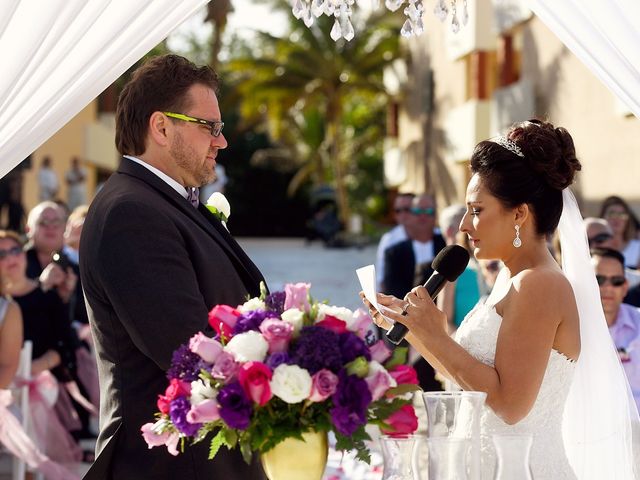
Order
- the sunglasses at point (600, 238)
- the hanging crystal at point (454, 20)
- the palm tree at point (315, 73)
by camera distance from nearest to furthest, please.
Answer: the hanging crystal at point (454, 20) → the sunglasses at point (600, 238) → the palm tree at point (315, 73)

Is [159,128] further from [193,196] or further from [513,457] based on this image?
[513,457]

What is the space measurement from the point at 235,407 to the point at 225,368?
9 centimetres

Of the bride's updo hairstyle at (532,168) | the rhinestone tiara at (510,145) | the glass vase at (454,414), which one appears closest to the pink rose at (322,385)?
the glass vase at (454,414)

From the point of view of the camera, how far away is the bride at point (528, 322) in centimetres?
340

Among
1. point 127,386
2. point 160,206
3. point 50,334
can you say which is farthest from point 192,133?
point 50,334

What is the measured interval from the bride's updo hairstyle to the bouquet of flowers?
1192 mm

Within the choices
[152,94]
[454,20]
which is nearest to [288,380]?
[152,94]

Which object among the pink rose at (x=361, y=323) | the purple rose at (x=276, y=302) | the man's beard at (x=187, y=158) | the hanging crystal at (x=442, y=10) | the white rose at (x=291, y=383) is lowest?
the white rose at (x=291, y=383)

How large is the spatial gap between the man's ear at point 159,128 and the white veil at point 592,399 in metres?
1.50

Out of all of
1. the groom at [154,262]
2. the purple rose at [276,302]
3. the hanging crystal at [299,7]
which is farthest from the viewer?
the hanging crystal at [299,7]

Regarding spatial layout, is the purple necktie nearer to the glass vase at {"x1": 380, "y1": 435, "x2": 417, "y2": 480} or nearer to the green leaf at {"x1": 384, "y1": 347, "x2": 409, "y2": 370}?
the green leaf at {"x1": 384, "y1": 347, "x2": 409, "y2": 370}

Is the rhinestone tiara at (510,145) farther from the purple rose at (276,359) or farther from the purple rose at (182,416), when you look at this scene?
the purple rose at (182,416)

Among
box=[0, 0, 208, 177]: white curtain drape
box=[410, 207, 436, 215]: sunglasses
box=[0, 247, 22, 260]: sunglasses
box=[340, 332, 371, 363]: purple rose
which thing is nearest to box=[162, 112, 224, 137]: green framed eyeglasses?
box=[0, 0, 208, 177]: white curtain drape

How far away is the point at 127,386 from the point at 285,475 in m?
0.88
